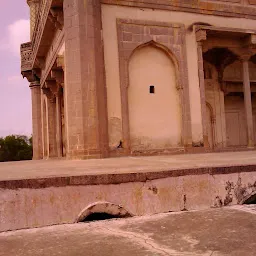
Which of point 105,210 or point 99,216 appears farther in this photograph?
point 99,216

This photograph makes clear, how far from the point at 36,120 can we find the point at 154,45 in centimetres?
993

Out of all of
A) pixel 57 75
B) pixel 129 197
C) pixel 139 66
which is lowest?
pixel 129 197

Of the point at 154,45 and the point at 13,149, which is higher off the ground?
the point at 154,45

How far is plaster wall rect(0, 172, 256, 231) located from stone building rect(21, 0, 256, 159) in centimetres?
490

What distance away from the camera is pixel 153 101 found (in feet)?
33.4

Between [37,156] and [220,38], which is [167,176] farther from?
[37,156]

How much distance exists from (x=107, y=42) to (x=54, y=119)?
8409 millimetres

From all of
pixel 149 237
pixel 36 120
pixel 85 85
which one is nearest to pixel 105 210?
pixel 149 237

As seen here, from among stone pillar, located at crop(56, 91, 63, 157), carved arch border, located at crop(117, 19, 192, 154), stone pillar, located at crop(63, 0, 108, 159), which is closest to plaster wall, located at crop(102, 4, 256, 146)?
carved arch border, located at crop(117, 19, 192, 154)

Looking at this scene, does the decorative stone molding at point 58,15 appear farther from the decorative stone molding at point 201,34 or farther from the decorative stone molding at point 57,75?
the decorative stone molding at point 201,34

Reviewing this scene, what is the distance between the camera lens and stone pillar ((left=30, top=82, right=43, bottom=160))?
59.5ft

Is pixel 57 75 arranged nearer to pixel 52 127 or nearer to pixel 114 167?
pixel 52 127

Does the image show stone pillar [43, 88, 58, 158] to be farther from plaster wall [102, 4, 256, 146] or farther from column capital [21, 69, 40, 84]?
plaster wall [102, 4, 256, 146]

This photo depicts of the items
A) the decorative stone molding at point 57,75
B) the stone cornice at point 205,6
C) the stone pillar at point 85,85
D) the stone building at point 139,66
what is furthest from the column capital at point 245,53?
the decorative stone molding at point 57,75
